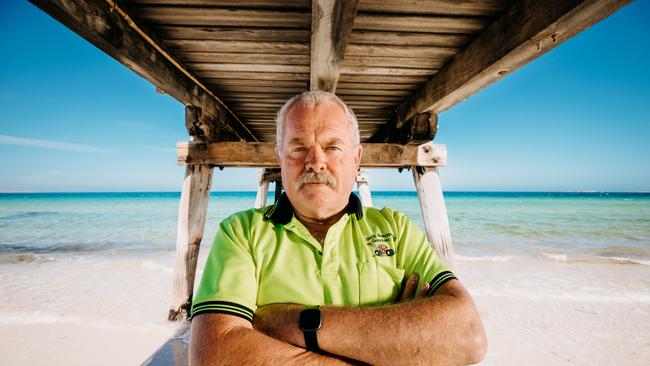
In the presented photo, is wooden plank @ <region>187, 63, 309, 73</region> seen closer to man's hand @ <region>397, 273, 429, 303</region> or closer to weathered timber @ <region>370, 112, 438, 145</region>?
weathered timber @ <region>370, 112, 438, 145</region>

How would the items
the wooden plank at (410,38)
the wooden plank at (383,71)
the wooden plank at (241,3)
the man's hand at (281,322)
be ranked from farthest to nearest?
the wooden plank at (383,71) < the wooden plank at (410,38) < the wooden plank at (241,3) < the man's hand at (281,322)

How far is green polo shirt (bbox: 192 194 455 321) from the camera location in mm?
1448

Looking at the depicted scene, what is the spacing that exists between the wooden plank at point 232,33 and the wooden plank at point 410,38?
433 mm

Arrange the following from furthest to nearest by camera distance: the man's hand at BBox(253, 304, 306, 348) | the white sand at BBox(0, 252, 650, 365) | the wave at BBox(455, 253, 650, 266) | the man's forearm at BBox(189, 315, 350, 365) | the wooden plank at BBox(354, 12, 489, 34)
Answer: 1. the wave at BBox(455, 253, 650, 266)
2. the white sand at BBox(0, 252, 650, 365)
3. the wooden plank at BBox(354, 12, 489, 34)
4. the man's hand at BBox(253, 304, 306, 348)
5. the man's forearm at BBox(189, 315, 350, 365)

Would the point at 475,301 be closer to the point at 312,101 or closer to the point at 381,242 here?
the point at 381,242

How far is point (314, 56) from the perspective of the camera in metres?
2.07

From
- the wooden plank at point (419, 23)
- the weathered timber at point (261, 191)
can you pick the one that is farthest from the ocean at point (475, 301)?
the wooden plank at point (419, 23)

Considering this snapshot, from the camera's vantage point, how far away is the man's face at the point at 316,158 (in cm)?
170

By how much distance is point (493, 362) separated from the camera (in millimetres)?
3564

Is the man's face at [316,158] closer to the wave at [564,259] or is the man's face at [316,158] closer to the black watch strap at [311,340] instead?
the black watch strap at [311,340]

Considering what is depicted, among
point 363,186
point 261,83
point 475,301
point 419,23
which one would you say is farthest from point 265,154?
point 363,186

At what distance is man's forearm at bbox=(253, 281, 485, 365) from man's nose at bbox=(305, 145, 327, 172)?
75cm

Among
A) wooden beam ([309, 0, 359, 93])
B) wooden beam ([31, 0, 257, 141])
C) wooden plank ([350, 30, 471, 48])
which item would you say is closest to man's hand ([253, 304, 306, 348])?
wooden beam ([309, 0, 359, 93])

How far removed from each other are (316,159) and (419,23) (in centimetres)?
132
